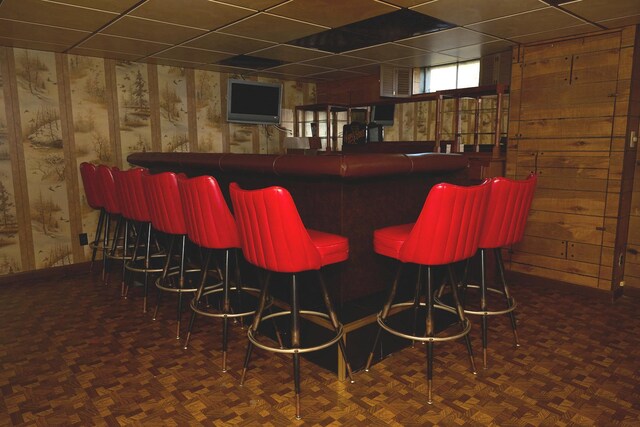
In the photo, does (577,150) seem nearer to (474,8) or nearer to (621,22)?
(621,22)

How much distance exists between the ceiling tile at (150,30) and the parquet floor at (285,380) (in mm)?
2320

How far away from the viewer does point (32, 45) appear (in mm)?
4219

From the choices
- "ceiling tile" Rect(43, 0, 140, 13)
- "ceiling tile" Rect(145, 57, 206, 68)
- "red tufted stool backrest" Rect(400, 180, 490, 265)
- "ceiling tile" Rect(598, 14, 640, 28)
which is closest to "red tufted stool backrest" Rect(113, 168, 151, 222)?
"ceiling tile" Rect(43, 0, 140, 13)

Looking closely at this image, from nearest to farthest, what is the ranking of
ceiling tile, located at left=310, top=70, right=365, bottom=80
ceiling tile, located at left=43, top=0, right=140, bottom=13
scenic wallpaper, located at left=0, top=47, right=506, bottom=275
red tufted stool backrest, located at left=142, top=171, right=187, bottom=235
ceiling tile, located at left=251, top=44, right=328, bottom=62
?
red tufted stool backrest, located at left=142, top=171, right=187, bottom=235 < ceiling tile, located at left=43, top=0, right=140, bottom=13 < scenic wallpaper, located at left=0, top=47, right=506, bottom=275 < ceiling tile, located at left=251, top=44, right=328, bottom=62 < ceiling tile, located at left=310, top=70, right=365, bottom=80

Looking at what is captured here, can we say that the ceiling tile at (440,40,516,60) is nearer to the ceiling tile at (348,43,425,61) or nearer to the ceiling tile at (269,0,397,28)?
the ceiling tile at (348,43,425,61)

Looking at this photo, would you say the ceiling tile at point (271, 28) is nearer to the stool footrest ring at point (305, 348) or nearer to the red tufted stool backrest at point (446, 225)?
the red tufted stool backrest at point (446, 225)

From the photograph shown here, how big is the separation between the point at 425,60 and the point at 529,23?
1.72 meters

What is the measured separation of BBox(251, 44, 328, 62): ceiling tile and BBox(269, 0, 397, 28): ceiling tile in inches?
39.2

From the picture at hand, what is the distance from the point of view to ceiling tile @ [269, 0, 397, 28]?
10.2 ft

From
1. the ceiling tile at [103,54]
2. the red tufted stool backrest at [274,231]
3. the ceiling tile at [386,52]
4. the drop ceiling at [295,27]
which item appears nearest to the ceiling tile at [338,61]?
the drop ceiling at [295,27]

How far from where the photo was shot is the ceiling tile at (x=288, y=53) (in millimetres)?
4523

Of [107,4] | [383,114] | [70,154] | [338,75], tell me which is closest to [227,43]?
[107,4]

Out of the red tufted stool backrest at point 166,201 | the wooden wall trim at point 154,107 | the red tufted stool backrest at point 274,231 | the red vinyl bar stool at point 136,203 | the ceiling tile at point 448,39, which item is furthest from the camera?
the wooden wall trim at point 154,107

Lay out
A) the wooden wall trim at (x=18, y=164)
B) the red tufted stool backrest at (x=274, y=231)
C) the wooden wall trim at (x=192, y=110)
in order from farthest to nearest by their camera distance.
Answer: the wooden wall trim at (x=192, y=110)
the wooden wall trim at (x=18, y=164)
the red tufted stool backrest at (x=274, y=231)
